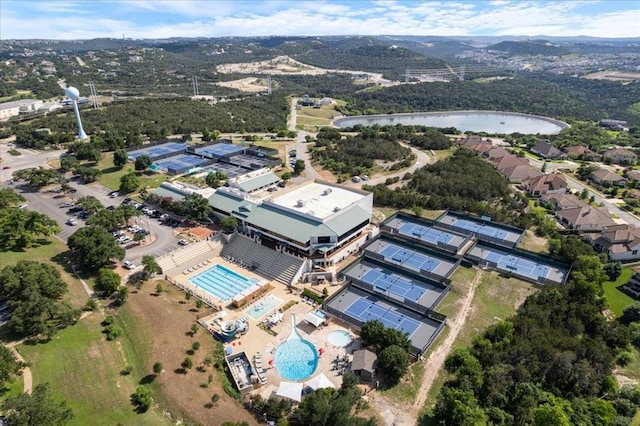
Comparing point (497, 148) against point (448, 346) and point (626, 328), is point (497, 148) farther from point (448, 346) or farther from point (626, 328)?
point (448, 346)

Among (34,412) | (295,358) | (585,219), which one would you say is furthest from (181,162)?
(585,219)

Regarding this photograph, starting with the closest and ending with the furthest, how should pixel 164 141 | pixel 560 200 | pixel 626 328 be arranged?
1. pixel 626 328
2. pixel 560 200
3. pixel 164 141

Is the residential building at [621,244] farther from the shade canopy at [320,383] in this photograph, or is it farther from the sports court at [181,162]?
the sports court at [181,162]

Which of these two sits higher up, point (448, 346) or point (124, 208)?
point (124, 208)

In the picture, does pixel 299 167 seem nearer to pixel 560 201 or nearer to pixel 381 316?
pixel 381 316

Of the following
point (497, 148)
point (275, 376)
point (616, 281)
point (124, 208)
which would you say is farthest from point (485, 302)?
point (497, 148)

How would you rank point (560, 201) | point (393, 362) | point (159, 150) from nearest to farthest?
1. point (393, 362)
2. point (560, 201)
3. point (159, 150)
